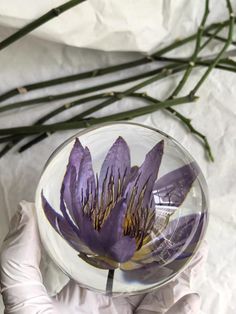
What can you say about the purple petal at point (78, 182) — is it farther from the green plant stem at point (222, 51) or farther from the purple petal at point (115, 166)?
the green plant stem at point (222, 51)

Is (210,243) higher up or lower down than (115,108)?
lower down

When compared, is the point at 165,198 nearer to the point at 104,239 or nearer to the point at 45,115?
Result: the point at 104,239

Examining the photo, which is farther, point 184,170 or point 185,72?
point 185,72

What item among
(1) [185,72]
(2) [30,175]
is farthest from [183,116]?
(2) [30,175]

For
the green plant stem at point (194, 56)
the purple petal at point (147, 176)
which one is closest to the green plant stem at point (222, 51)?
the green plant stem at point (194, 56)

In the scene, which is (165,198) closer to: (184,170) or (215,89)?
(184,170)

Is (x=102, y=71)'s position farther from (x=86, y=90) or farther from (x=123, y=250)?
(x=123, y=250)

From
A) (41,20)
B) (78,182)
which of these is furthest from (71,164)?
(41,20)
